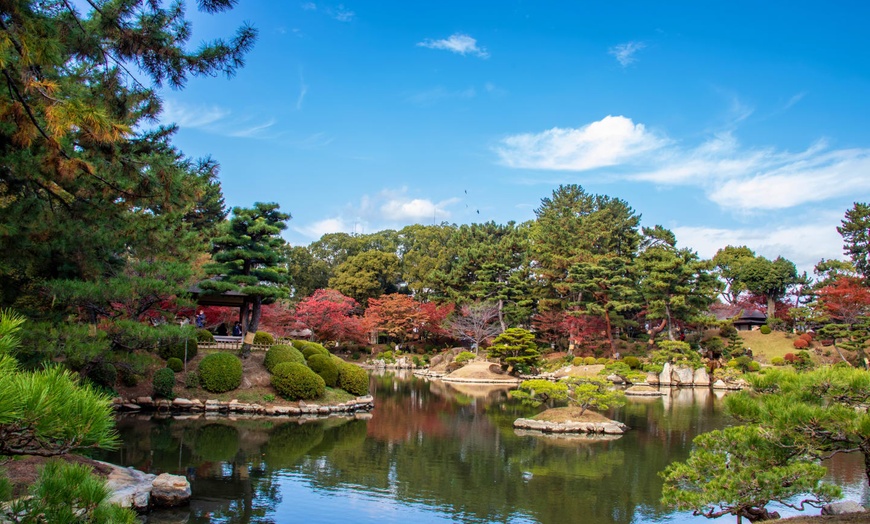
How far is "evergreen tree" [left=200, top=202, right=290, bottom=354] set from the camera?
1688 cm

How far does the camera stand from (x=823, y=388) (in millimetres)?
4242

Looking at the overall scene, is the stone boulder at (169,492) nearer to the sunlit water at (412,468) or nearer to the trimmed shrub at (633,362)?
the sunlit water at (412,468)

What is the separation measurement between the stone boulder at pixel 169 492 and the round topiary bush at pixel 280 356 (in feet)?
29.2

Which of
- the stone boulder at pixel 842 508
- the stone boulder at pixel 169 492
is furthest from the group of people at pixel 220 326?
the stone boulder at pixel 842 508

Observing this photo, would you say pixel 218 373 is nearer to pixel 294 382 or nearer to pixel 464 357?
pixel 294 382

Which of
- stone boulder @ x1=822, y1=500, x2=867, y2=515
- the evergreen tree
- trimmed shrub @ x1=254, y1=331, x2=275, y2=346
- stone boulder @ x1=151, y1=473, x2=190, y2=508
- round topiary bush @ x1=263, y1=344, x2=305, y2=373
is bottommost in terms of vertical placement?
stone boulder @ x1=151, y1=473, x2=190, y2=508

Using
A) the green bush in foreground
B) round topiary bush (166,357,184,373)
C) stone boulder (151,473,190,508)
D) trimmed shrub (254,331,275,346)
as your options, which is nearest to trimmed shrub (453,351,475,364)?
trimmed shrub (254,331,275,346)

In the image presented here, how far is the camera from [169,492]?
23.8 ft

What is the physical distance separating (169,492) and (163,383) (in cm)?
809

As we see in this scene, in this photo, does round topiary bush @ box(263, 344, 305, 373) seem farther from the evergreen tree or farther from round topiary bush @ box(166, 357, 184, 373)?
round topiary bush @ box(166, 357, 184, 373)

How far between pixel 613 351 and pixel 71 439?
29256 millimetres

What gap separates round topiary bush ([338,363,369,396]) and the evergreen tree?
9.84ft

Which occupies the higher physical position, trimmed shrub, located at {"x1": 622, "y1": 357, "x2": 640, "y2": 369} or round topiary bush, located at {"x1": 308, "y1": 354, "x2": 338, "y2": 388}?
round topiary bush, located at {"x1": 308, "y1": 354, "x2": 338, "y2": 388}

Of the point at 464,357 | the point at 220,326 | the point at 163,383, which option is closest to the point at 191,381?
the point at 163,383
